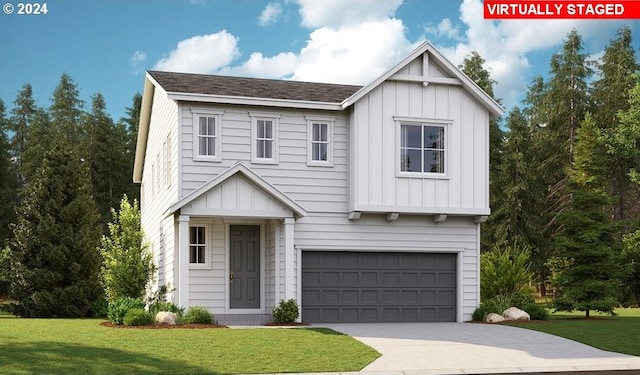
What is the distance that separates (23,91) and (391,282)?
41728mm

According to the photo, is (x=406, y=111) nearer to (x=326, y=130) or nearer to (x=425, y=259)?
(x=326, y=130)

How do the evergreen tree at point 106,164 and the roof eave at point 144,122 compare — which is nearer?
the roof eave at point 144,122

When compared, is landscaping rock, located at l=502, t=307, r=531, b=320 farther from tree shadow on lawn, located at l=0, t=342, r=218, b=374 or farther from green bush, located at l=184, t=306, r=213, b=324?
tree shadow on lawn, located at l=0, t=342, r=218, b=374

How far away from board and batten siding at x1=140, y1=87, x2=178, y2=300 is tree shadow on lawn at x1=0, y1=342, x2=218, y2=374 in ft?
22.9

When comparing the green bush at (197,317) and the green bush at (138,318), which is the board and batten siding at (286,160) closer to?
the green bush at (197,317)

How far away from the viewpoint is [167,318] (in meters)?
19.5

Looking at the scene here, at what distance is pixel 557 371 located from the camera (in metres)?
14.3

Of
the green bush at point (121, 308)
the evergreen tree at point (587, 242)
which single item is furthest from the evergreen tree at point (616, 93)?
the green bush at point (121, 308)

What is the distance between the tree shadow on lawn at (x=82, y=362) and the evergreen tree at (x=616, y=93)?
126 feet

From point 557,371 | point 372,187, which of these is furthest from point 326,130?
point 557,371

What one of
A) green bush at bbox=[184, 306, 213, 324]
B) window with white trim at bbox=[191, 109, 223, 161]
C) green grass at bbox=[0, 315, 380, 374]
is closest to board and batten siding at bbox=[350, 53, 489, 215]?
window with white trim at bbox=[191, 109, 223, 161]

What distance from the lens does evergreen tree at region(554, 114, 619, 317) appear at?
26.2 meters

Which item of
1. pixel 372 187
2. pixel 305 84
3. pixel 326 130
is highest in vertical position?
pixel 305 84

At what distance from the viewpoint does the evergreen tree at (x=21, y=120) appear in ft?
185
